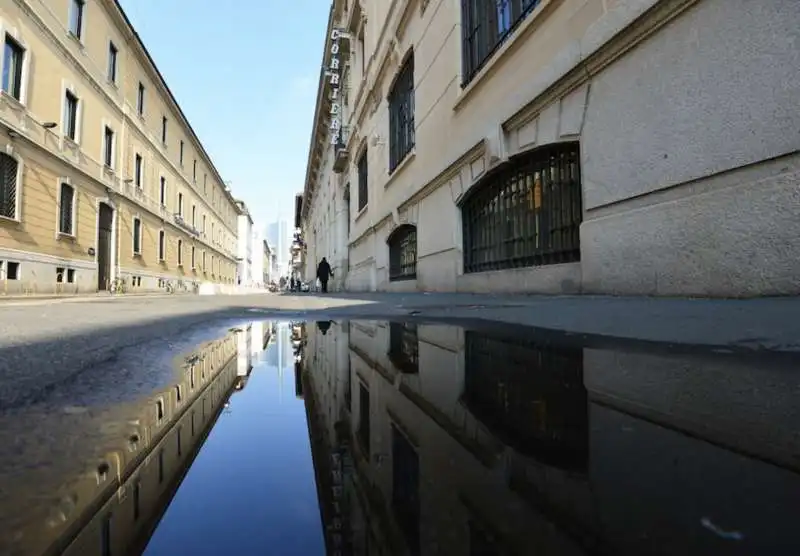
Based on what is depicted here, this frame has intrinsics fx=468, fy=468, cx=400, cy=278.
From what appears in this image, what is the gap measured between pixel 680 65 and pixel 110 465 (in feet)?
12.2

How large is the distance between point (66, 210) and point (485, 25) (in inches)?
551

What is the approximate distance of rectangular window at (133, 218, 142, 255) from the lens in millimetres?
20000

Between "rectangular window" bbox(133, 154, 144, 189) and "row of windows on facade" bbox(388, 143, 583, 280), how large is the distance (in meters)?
18.1

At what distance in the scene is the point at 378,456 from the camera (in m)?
0.89

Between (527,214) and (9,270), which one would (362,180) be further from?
(527,214)

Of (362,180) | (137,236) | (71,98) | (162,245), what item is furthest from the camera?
(162,245)

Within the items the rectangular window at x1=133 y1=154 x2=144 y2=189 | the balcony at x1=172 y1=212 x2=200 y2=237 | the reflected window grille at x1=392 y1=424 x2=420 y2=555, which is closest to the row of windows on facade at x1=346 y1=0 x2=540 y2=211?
the reflected window grille at x1=392 y1=424 x2=420 y2=555

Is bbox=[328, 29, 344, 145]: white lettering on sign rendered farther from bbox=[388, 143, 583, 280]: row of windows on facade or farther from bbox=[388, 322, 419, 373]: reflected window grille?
bbox=[388, 322, 419, 373]: reflected window grille

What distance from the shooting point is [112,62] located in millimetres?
17750

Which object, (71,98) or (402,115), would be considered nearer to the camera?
(402,115)

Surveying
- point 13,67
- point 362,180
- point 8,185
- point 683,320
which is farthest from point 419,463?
point 362,180

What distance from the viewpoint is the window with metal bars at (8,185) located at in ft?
37.4

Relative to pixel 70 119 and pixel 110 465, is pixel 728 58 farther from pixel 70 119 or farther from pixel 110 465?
pixel 70 119

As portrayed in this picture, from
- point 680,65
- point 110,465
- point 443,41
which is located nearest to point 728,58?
point 680,65
